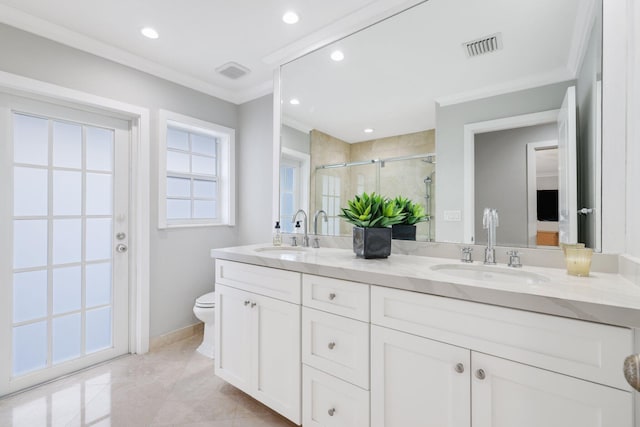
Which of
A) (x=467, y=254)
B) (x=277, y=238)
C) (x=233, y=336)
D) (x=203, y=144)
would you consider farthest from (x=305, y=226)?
(x=203, y=144)

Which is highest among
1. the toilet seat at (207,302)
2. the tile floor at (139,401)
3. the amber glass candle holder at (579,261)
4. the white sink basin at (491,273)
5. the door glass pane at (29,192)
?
the door glass pane at (29,192)

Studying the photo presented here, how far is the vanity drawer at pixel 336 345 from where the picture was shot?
1219mm

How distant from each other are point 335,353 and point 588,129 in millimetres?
1462

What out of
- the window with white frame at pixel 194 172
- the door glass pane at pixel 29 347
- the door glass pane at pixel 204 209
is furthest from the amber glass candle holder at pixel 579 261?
the door glass pane at pixel 29 347

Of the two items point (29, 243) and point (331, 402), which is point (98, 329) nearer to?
point (29, 243)

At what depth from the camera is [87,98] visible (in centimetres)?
209

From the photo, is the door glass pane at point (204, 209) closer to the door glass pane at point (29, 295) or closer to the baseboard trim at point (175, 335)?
the baseboard trim at point (175, 335)

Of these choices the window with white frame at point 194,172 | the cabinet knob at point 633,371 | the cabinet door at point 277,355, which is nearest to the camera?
the cabinet knob at point 633,371

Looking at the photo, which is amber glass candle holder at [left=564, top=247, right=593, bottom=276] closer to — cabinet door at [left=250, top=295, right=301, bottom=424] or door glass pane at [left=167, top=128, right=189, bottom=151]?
cabinet door at [left=250, top=295, right=301, bottom=424]

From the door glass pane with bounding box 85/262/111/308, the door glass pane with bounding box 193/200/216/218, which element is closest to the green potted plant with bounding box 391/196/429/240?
the door glass pane with bounding box 193/200/216/218

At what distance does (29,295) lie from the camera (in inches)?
76.0

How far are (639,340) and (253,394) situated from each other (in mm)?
1634

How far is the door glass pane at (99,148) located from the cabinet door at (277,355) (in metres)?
1.67

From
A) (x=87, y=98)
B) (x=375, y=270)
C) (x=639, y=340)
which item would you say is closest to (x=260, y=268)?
(x=375, y=270)
